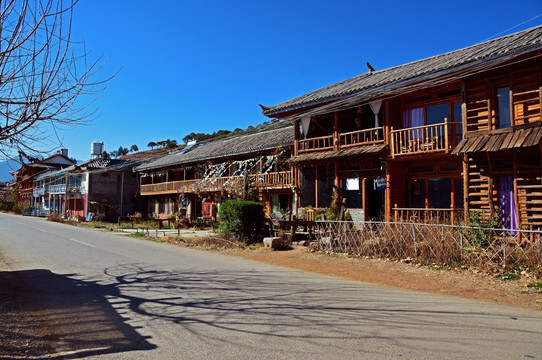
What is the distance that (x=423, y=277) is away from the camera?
32.7 feet

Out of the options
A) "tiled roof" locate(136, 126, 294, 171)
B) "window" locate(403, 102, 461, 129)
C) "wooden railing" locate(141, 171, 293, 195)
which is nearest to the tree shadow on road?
"window" locate(403, 102, 461, 129)

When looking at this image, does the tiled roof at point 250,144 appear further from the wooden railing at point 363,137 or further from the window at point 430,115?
the window at point 430,115

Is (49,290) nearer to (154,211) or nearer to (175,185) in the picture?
(175,185)

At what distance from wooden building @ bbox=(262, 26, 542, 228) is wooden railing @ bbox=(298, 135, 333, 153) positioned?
0.06m

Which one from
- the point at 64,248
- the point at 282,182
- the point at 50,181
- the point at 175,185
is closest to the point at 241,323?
the point at 64,248

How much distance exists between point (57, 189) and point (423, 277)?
179 feet

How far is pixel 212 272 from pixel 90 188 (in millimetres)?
39902

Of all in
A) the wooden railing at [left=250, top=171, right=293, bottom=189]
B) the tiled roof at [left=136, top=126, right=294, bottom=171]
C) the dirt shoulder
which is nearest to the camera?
the dirt shoulder

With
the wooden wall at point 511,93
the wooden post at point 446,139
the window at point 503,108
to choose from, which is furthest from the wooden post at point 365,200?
the window at point 503,108

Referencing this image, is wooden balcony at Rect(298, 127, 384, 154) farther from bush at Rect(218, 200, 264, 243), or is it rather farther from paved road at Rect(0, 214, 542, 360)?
paved road at Rect(0, 214, 542, 360)

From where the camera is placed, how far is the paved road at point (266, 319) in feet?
15.3

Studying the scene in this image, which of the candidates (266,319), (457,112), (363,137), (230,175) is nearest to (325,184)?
(363,137)

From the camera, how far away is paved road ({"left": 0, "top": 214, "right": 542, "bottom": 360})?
15.3 feet

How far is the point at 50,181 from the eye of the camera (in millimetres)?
58375
